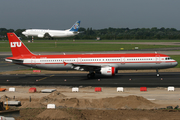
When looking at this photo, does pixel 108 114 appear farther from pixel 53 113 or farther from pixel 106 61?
pixel 106 61

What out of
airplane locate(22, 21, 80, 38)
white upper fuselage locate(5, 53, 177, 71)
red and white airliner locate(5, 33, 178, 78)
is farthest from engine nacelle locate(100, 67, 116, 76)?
airplane locate(22, 21, 80, 38)

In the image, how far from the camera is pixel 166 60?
3997cm

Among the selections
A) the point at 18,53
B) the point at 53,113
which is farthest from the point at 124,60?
the point at 53,113

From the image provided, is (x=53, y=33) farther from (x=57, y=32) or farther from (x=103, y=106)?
(x=103, y=106)

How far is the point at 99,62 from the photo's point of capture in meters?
40.6

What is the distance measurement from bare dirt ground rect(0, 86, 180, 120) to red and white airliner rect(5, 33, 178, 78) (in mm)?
9416

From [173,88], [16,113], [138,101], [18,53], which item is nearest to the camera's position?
[16,113]

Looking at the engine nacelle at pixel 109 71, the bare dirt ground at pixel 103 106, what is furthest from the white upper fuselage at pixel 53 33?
the bare dirt ground at pixel 103 106

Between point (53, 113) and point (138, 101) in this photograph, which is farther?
point (138, 101)

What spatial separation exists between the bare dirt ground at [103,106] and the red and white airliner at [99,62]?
942 cm

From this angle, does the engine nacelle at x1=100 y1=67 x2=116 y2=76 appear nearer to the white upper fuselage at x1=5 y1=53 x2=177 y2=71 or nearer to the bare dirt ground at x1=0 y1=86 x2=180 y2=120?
the white upper fuselage at x1=5 y1=53 x2=177 y2=71

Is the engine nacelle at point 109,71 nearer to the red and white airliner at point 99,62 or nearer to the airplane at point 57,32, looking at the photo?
the red and white airliner at point 99,62

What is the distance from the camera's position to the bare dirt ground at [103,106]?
1950 centimetres

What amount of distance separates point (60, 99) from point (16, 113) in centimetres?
677
